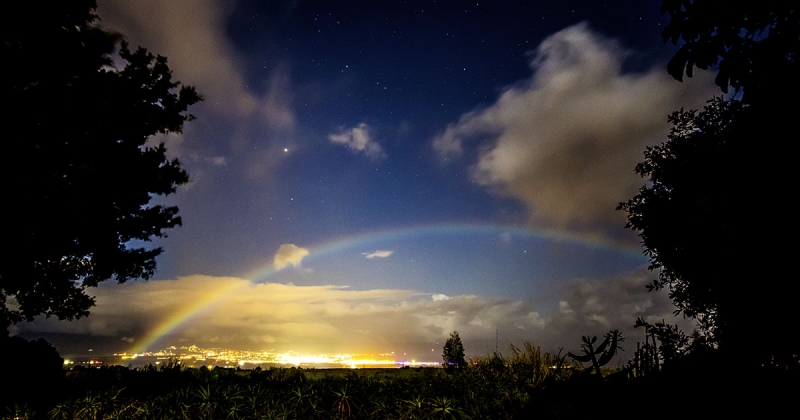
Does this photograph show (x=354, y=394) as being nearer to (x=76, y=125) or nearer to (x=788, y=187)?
(x=788, y=187)

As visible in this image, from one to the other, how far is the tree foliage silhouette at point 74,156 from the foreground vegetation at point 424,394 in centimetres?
448

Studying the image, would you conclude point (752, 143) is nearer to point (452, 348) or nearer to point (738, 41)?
point (738, 41)

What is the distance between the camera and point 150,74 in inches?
668

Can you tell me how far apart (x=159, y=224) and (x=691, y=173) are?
71.6 feet

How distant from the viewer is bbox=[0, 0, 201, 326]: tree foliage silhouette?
12.5 metres

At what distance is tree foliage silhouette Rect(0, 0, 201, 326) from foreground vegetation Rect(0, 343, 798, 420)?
14.7 ft

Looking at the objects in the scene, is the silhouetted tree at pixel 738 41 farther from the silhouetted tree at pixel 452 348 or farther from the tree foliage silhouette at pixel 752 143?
the silhouetted tree at pixel 452 348

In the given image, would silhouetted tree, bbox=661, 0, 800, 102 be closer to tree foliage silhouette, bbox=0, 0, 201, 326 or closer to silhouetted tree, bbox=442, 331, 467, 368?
tree foliage silhouette, bbox=0, 0, 201, 326

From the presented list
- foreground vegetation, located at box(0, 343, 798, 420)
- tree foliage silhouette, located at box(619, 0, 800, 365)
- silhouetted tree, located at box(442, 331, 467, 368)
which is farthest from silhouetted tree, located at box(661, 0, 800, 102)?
silhouetted tree, located at box(442, 331, 467, 368)

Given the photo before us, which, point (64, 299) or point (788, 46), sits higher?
point (788, 46)

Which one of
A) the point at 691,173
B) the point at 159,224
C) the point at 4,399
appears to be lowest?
the point at 4,399

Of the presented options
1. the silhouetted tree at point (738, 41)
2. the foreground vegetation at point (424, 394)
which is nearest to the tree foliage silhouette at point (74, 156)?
the foreground vegetation at point (424, 394)

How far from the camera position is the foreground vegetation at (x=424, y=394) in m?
4.18

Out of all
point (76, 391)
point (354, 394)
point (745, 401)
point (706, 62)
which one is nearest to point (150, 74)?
point (76, 391)
